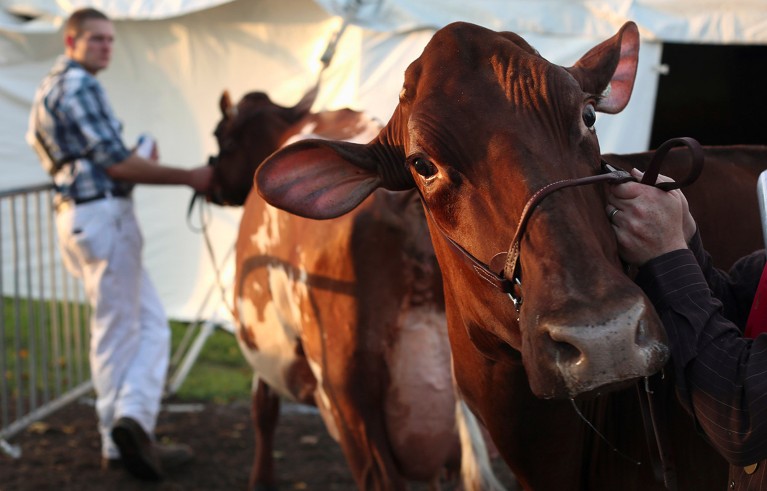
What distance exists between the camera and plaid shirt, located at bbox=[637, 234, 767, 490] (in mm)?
1600

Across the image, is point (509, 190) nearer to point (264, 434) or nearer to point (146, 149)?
point (264, 434)

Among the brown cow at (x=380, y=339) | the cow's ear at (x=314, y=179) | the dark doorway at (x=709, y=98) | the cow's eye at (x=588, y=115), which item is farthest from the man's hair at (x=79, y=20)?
the dark doorway at (x=709, y=98)

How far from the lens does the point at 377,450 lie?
327 centimetres

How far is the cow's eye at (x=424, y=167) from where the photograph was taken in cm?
201

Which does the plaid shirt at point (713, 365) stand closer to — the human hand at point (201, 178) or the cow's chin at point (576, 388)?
the cow's chin at point (576, 388)

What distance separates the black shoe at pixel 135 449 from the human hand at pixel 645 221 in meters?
3.70

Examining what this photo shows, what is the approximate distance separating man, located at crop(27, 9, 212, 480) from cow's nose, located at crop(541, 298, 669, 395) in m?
3.74

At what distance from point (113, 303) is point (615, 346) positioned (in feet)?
13.1

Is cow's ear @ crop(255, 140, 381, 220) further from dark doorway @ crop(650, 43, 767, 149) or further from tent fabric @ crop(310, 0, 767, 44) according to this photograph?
dark doorway @ crop(650, 43, 767, 149)

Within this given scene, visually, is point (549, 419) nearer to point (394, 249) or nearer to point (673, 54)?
point (394, 249)

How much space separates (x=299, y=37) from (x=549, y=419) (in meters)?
5.07

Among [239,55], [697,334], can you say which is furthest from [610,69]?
[239,55]

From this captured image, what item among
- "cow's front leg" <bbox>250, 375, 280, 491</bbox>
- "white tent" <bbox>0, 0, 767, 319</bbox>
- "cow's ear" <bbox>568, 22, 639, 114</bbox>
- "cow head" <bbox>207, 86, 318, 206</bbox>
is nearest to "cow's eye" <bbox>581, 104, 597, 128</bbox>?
"cow's ear" <bbox>568, 22, 639, 114</bbox>

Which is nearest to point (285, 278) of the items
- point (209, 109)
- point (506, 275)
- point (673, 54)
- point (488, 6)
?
point (506, 275)
